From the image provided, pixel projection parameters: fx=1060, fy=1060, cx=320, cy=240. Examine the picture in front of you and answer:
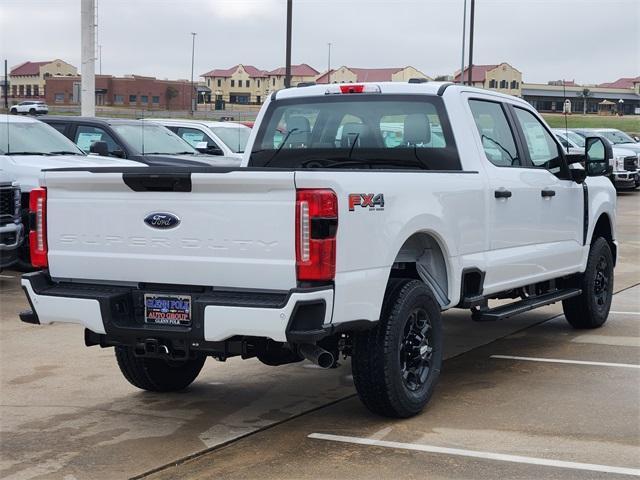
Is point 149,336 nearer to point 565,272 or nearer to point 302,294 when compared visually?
point 302,294

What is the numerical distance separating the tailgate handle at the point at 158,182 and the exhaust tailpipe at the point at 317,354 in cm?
110

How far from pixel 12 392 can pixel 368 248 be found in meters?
2.91

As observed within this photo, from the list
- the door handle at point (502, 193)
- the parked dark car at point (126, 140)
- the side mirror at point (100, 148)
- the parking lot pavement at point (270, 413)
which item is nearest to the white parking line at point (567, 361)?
the parking lot pavement at point (270, 413)

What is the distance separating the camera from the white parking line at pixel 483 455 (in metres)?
5.55

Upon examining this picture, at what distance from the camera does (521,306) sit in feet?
26.8

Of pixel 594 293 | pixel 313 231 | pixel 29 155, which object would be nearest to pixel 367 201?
pixel 313 231

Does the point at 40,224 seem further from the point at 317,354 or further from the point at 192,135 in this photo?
the point at 192,135

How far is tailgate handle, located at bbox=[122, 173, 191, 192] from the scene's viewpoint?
5887 millimetres

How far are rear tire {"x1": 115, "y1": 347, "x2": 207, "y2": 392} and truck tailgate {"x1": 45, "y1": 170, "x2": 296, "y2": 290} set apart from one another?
102cm

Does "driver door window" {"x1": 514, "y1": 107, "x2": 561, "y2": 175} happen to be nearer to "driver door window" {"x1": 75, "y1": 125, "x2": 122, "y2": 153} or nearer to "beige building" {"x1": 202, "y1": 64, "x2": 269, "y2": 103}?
"driver door window" {"x1": 75, "y1": 125, "x2": 122, "y2": 153}

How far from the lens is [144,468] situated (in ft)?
18.3

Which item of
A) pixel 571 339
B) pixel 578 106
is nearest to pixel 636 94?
pixel 578 106

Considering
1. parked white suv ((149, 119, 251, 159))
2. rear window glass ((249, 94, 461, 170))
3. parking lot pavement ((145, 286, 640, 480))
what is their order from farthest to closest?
parked white suv ((149, 119, 251, 159)), rear window glass ((249, 94, 461, 170)), parking lot pavement ((145, 286, 640, 480))

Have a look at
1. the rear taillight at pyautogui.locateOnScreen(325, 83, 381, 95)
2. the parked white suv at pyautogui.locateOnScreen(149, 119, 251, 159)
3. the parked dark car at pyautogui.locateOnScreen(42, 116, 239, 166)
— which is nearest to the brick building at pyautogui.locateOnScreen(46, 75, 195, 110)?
the parked white suv at pyautogui.locateOnScreen(149, 119, 251, 159)
